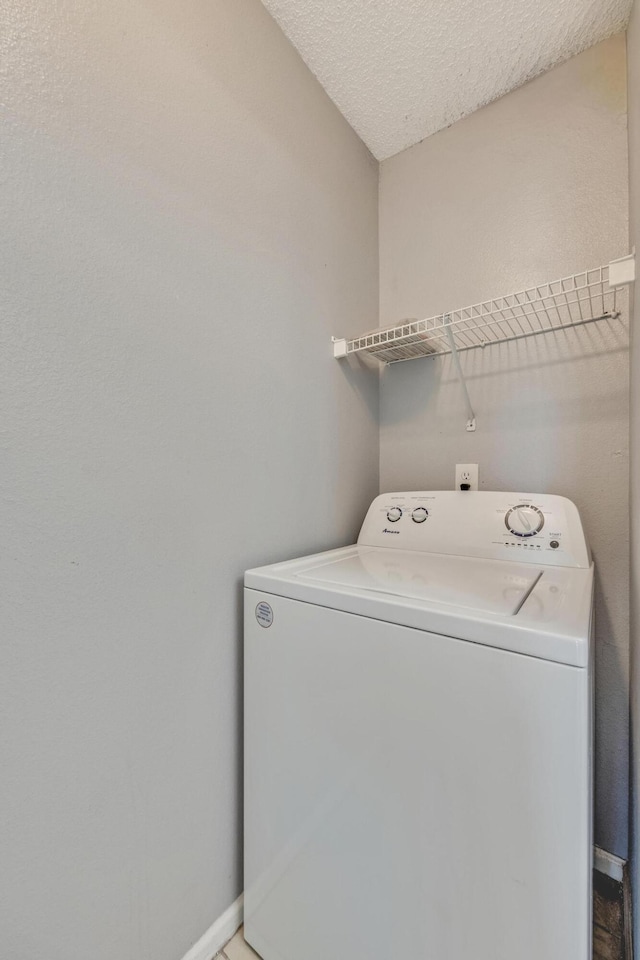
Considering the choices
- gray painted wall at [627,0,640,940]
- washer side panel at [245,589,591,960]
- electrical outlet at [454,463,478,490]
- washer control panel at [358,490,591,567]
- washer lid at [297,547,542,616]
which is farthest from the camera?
electrical outlet at [454,463,478,490]

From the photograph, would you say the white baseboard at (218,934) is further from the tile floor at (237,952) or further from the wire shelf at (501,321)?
the wire shelf at (501,321)

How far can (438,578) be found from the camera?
0.82 meters

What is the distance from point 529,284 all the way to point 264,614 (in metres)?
1.23

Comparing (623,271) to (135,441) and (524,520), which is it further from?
(135,441)

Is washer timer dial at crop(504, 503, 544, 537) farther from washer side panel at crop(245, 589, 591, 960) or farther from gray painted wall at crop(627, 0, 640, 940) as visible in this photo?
washer side panel at crop(245, 589, 591, 960)

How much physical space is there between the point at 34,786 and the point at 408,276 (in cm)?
170

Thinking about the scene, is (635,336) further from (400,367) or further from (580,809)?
(580,809)

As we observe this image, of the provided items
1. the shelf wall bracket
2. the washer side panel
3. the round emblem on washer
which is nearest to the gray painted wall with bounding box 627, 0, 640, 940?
the shelf wall bracket

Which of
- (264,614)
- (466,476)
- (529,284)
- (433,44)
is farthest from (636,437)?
(433,44)

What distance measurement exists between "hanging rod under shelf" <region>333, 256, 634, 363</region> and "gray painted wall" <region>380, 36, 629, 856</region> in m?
0.04

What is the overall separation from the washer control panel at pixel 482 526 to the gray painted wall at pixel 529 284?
0.53ft

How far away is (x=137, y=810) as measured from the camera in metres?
0.69

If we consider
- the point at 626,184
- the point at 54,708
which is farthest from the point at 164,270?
the point at 626,184

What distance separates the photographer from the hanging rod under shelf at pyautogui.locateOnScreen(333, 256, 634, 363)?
1066 mm
